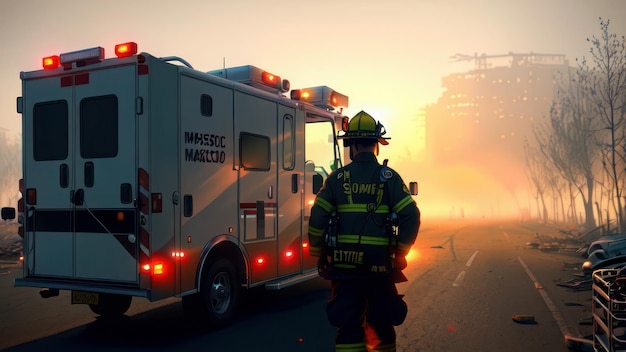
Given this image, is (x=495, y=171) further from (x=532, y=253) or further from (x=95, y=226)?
(x=95, y=226)

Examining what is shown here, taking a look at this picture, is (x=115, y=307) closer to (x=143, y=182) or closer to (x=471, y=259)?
(x=143, y=182)

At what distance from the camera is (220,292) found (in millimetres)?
7324

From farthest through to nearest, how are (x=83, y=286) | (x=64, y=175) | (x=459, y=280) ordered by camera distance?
1. (x=459, y=280)
2. (x=64, y=175)
3. (x=83, y=286)

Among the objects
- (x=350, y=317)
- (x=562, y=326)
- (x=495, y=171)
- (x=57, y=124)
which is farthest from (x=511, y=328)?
(x=495, y=171)

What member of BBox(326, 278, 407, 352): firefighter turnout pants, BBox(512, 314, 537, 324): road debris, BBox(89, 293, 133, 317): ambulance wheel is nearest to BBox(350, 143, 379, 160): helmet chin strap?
BBox(326, 278, 407, 352): firefighter turnout pants

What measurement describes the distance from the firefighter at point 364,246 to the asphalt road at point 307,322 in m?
2.42

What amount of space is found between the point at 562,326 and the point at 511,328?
73 cm

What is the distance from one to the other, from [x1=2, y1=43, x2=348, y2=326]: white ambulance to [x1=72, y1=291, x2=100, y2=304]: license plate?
Result: 1 centimetres

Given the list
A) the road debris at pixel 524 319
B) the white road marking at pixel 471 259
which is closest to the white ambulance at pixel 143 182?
the road debris at pixel 524 319

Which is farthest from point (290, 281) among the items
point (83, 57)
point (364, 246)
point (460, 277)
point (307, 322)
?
point (460, 277)

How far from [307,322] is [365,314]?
3681mm

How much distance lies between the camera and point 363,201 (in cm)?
418

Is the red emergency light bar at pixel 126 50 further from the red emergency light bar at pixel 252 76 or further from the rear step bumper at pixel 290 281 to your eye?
the rear step bumper at pixel 290 281

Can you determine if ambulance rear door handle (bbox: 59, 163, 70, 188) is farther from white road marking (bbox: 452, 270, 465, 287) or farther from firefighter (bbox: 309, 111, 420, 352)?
white road marking (bbox: 452, 270, 465, 287)
